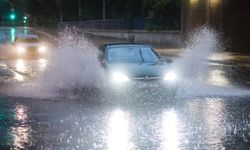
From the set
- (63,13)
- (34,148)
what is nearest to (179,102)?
(34,148)

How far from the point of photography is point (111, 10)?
311 ft

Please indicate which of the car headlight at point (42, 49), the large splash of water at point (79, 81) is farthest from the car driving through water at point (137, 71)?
the car headlight at point (42, 49)

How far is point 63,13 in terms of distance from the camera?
363 ft

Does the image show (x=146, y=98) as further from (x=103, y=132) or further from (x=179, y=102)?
(x=103, y=132)

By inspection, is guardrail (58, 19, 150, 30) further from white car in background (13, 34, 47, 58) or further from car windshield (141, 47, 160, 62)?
car windshield (141, 47, 160, 62)

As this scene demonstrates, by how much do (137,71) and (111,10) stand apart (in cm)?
7935

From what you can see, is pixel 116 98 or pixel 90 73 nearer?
pixel 116 98

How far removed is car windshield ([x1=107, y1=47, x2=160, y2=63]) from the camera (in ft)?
56.9

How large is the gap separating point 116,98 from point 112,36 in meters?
60.5

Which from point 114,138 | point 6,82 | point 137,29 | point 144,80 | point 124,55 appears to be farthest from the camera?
point 137,29

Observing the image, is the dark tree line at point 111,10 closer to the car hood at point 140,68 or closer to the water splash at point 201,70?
the water splash at point 201,70

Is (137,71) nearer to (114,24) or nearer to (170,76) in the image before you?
(170,76)

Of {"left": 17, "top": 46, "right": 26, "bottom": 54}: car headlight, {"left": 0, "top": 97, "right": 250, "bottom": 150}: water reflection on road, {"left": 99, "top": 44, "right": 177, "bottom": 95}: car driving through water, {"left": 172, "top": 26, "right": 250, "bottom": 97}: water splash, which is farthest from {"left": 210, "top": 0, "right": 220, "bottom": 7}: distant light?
{"left": 0, "top": 97, "right": 250, "bottom": 150}: water reflection on road

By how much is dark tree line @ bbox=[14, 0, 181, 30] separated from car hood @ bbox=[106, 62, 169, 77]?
4198cm
